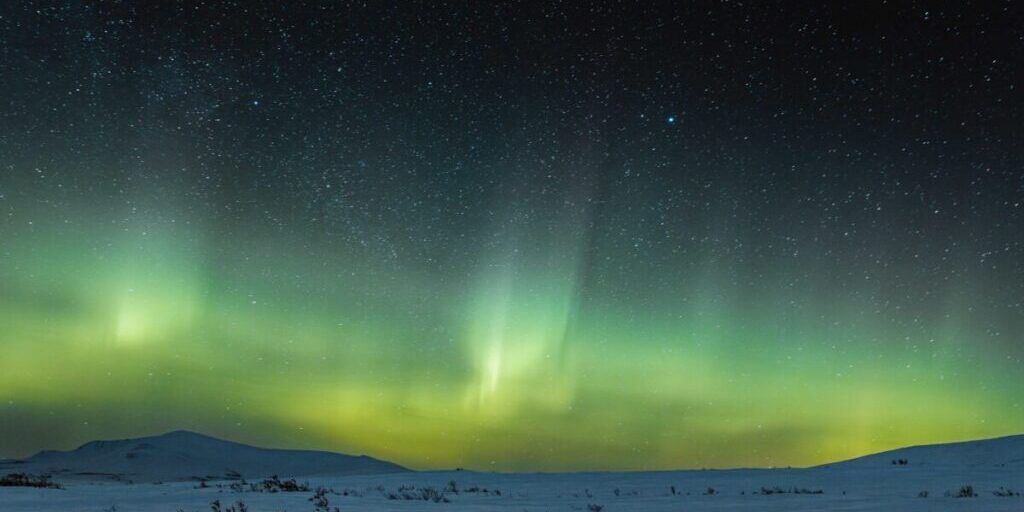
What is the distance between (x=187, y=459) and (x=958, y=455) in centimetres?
10244

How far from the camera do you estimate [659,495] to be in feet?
56.5

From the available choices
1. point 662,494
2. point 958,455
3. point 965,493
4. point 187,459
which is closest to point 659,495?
point 662,494

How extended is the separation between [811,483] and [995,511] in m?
8.18

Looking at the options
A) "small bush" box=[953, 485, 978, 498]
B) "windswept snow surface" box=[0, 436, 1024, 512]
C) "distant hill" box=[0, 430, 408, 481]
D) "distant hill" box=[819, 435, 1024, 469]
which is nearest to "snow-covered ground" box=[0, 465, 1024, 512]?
"windswept snow surface" box=[0, 436, 1024, 512]

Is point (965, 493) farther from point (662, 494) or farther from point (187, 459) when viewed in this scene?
point (187, 459)

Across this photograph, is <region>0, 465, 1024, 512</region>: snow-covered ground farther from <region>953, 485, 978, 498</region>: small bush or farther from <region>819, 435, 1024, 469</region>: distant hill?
<region>819, 435, 1024, 469</region>: distant hill

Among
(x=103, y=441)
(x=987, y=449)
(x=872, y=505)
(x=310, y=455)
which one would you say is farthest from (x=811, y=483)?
(x=103, y=441)

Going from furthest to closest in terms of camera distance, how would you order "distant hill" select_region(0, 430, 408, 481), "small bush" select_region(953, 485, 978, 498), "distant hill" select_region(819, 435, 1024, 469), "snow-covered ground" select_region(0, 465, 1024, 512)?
"distant hill" select_region(0, 430, 408, 481) → "distant hill" select_region(819, 435, 1024, 469) → "small bush" select_region(953, 485, 978, 498) → "snow-covered ground" select_region(0, 465, 1024, 512)

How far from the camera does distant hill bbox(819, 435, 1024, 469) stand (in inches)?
1030

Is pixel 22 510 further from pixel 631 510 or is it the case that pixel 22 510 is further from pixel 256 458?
pixel 256 458

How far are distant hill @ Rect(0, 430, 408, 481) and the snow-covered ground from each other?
79.8 meters

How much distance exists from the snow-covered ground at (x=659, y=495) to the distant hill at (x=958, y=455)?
9.46 ft

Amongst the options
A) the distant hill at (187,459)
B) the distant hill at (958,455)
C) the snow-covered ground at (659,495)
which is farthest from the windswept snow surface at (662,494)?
the distant hill at (187,459)

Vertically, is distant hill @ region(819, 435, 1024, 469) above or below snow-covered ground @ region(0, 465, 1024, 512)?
above
